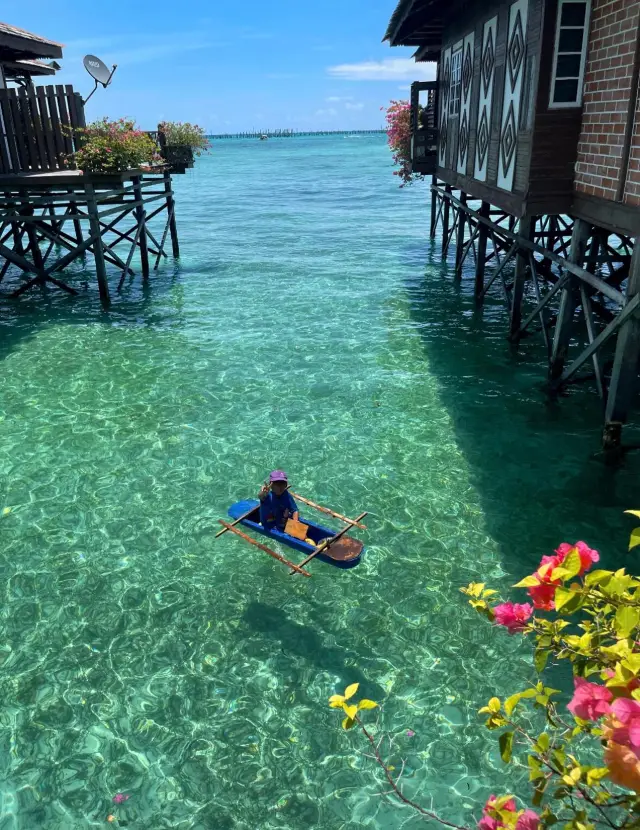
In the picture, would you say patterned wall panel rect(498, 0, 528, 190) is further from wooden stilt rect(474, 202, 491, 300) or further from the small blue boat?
the small blue boat

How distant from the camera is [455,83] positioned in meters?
18.4

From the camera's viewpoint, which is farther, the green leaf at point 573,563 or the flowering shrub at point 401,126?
the flowering shrub at point 401,126

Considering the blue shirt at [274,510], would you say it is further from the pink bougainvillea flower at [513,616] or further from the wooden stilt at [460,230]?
the wooden stilt at [460,230]

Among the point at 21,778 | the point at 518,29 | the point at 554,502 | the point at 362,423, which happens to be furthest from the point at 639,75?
the point at 21,778

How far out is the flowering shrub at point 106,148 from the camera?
17.6m

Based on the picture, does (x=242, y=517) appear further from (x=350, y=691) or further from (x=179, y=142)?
(x=179, y=142)

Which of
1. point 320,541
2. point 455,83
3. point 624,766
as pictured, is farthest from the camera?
point 455,83

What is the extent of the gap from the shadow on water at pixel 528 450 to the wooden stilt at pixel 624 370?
1.86 ft

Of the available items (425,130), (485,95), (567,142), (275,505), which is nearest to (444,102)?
(425,130)

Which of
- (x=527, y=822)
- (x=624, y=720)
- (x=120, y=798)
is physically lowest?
(x=120, y=798)

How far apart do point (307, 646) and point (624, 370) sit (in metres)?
6.22

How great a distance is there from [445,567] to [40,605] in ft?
16.2

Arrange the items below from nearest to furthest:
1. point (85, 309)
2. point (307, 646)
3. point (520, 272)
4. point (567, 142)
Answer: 1. point (307, 646)
2. point (567, 142)
3. point (520, 272)
4. point (85, 309)

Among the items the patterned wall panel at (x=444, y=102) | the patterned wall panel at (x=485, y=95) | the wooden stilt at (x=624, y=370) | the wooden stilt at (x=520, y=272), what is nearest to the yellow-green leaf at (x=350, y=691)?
the wooden stilt at (x=624, y=370)
